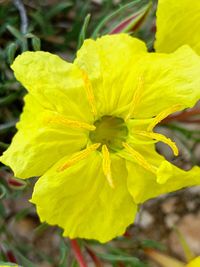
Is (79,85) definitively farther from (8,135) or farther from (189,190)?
(189,190)

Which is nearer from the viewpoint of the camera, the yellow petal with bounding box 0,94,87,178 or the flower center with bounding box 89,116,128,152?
the yellow petal with bounding box 0,94,87,178

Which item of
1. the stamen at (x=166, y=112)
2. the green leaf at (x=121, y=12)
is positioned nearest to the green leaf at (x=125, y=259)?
the stamen at (x=166, y=112)

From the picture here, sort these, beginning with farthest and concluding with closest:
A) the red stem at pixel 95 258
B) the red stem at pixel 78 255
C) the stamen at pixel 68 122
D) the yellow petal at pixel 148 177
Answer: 1. the red stem at pixel 95 258
2. the red stem at pixel 78 255
3. the yellow petal at pixel 148 177
4. the stamen at pixel 68 122

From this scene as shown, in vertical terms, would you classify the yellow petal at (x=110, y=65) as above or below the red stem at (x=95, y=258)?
above

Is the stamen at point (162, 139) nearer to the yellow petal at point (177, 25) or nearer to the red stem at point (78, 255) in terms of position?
the yellow petal at point (177, 25)

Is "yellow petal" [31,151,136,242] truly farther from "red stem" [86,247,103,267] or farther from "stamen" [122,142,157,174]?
"red stem" [86,247,103,267]

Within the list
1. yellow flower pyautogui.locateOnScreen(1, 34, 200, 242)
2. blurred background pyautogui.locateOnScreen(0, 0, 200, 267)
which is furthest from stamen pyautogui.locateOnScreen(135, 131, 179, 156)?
blurred background pyautogui.locateOnScreen(0, 0, 200, 267)

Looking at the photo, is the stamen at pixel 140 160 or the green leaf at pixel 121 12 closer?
the stamen at pixel 140 160

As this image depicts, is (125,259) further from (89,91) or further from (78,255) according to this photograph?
(89,91)
